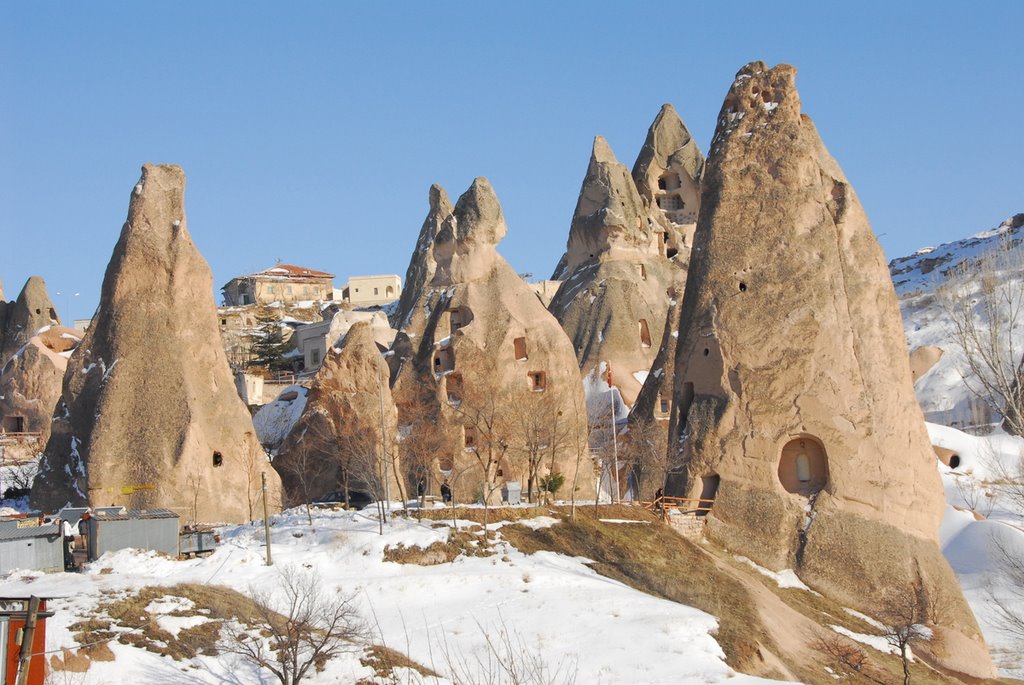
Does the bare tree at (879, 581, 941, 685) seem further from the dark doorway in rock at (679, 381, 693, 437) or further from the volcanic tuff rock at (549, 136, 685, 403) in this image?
the volcanic tuff rock at (549, 136, 685, 403)

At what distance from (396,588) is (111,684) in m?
7.74

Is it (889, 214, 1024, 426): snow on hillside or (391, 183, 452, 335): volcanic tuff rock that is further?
(391, 183, 452, 335): volcanic tuff rock

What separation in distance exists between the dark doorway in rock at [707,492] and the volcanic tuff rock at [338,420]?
10836 millimetres

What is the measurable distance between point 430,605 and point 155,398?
13.0m

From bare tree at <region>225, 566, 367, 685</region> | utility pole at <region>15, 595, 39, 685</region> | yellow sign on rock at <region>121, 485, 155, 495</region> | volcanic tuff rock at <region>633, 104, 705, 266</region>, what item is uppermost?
volcanic tuff rock at <region>633, 104, 705, 266</region>

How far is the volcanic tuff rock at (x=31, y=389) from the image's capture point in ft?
172

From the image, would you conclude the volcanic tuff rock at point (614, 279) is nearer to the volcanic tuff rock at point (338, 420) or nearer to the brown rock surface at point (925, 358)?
the brown rock surface at point (925, 358)

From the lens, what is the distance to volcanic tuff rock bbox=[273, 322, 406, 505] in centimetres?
4216

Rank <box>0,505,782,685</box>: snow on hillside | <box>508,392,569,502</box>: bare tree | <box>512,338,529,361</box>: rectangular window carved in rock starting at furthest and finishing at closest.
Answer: <box>512,338,529,361</box>: rectangular window carved in rock → <box>508,392,569,502</box>: bare tree → <box>0,505,782,685</box>: snow on hillside

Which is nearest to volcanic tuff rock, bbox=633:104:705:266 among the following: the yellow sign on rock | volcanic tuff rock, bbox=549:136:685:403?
volcanic tuff rock, bbox=549:136:685:403

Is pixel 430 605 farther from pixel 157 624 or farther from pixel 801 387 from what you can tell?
pixel 801 387

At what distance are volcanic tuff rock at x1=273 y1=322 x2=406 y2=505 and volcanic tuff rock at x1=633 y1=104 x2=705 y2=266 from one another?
36173 millimetres

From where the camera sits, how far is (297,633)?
73.7 ft

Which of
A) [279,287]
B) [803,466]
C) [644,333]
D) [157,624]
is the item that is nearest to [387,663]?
[157,624]
